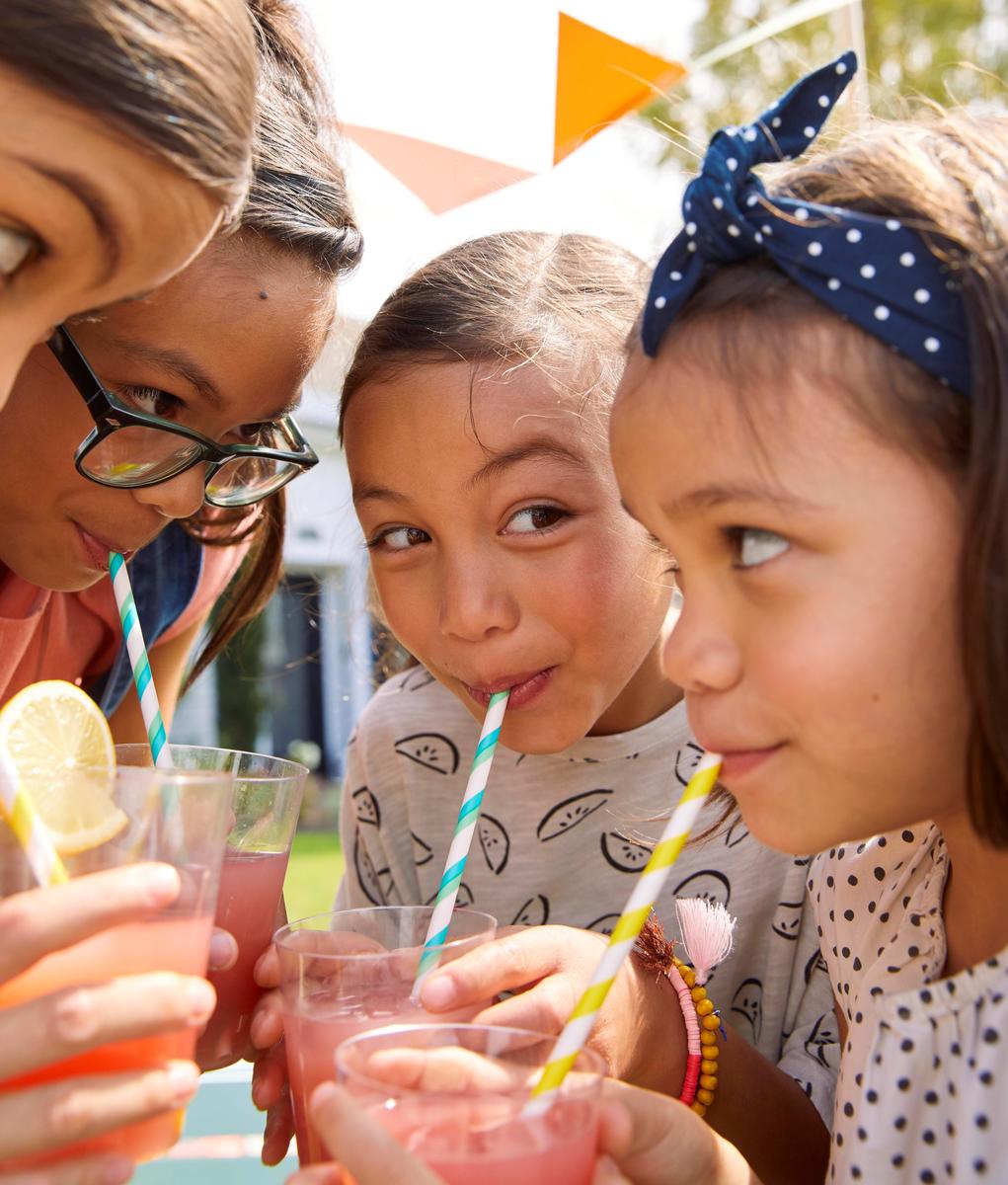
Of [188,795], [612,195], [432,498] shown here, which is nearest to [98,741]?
[188,795]

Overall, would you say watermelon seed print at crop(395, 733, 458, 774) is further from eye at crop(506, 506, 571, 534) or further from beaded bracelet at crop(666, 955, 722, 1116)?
→ beaded bracelet at crop(666, 955, 722, 1116)

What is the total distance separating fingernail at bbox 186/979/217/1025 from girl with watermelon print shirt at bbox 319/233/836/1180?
24.0 inches

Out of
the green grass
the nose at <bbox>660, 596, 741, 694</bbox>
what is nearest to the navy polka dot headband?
the nose at <bbox>660, 596, 741, 694</bbox>

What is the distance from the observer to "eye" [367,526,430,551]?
2080mm

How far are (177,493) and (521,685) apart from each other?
2.06 ft

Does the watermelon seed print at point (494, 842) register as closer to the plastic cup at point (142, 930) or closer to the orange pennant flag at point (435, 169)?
the plastic cup at point (142, 930)

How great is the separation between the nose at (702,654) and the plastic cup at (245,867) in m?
0.61

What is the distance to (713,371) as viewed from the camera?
1.35 m

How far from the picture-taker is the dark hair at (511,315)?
6.68 ft

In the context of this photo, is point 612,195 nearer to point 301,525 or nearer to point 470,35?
point 470,35

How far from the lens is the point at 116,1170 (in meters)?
1.13

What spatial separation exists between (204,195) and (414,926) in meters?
0.91

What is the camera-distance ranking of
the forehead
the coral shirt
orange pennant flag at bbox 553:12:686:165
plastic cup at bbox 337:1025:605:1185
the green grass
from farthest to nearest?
the green grass
orange pennant flag at bbox 553:12:686:165
the coral shirt
the forehead
plastic cup at bbox 337:1025:605:1185

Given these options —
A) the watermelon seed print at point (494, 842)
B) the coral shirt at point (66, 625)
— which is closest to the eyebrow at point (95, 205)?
the coral shirt at point (66, 625)
